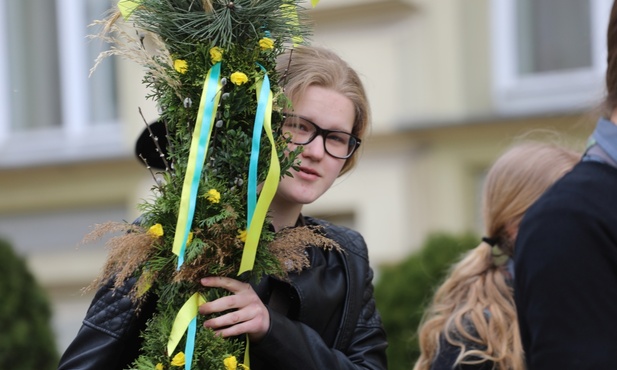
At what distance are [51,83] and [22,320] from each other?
4552mm

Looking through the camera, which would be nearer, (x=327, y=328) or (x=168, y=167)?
(x=168, y=167)

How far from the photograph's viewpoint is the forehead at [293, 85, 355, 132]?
114 inches

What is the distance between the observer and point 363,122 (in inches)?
122

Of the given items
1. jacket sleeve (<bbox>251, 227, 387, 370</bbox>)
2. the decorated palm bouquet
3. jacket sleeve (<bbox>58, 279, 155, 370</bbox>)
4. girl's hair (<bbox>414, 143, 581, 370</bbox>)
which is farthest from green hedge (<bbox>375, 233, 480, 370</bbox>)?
the decorated palm bouquet

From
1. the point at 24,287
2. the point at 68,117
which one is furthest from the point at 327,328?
the point at 68,117

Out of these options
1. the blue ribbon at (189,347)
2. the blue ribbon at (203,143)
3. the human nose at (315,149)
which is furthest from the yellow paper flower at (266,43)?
the blue ribbon at (189,347)

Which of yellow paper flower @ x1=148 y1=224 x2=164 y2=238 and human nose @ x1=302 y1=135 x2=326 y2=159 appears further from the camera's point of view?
human nose @ x1=302 y1=135 x2=326 y2=159

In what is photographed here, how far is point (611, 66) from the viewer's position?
2.32 meters

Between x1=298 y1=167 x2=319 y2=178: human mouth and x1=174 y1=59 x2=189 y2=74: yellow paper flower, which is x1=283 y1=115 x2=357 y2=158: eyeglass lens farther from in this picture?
x1=174 y1=59 x2=189 y2=74: yellow paper flower

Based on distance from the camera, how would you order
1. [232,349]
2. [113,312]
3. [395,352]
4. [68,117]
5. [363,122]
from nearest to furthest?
[232,349] → [113,312] → [363,122] → [395,352] → [68,117]

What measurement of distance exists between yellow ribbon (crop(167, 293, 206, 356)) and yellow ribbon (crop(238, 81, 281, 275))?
10 centimetres

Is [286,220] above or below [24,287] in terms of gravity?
above

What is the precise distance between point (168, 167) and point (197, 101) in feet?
0.51

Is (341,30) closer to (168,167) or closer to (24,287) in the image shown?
(24,287)
